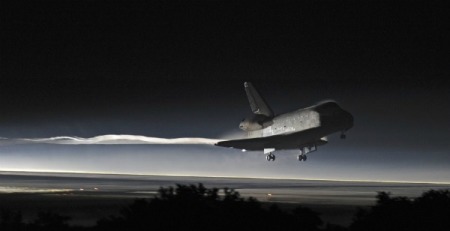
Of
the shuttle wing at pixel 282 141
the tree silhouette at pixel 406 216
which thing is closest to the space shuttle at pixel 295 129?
the shuttle wing at pixel 282 141

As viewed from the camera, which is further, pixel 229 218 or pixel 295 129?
pixel 295 129

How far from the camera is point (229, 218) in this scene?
82.2ft

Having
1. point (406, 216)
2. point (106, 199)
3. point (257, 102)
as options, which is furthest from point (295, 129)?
point (406, 216)

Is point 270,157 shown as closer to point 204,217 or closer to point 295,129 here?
point 295,129

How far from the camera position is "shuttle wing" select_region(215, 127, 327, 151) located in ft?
202

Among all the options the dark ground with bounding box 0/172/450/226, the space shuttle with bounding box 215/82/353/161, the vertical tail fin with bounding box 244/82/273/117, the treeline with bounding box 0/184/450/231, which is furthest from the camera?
the vertical tail fin with bounding box 244/82/273/117

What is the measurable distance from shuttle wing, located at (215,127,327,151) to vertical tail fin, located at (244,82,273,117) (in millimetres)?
4733

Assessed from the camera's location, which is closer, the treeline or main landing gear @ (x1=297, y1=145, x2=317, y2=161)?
the treeline

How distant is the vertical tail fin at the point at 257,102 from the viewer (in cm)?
6881

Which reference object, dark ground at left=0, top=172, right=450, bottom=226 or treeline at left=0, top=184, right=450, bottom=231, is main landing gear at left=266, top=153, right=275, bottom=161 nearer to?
dark ground at left=0, top=172, right=450, bottom=226

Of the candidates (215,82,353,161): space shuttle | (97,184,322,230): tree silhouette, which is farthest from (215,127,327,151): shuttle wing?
(97,184,322,230): tree silhouette

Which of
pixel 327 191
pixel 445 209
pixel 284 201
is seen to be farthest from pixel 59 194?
pixel 445 209

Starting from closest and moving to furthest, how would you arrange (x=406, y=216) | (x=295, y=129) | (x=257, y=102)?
1. (x=406, y=216)
2. (x=295, y=129)
3. (x=257, y=102)

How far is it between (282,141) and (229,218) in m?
37.9
